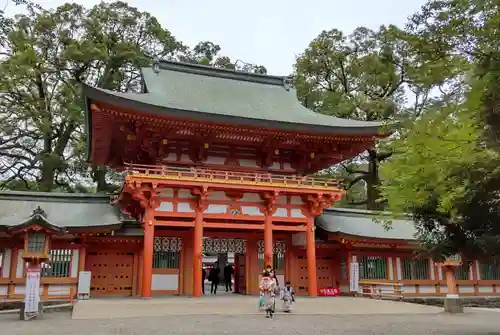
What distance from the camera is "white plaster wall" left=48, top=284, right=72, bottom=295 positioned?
17125 mm

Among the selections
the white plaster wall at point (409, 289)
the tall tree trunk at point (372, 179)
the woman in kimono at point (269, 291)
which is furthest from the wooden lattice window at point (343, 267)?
the tall tree trunk at point (372, 179)

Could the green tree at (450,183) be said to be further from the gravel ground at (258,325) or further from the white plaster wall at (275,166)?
the white plaster wall at (275,166)

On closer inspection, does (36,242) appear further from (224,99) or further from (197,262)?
(224,99)

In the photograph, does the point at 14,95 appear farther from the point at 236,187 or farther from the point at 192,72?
the point at 236,187

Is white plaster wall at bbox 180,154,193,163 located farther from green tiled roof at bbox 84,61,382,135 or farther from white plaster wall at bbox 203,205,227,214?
white plaster wall at bbox 203,205,227,214

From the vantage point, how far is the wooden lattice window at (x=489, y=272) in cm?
2308

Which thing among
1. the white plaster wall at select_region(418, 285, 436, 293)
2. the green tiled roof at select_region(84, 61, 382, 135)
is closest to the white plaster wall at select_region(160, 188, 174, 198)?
the green tiled roof at select_region(84, 61, 382, 135)

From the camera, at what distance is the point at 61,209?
19.3 m

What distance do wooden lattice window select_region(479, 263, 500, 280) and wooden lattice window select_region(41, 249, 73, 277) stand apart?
62.8ft

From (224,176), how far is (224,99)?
4.86 metres

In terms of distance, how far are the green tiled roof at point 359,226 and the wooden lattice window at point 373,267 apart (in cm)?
114

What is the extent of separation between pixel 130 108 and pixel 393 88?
23.6 metres

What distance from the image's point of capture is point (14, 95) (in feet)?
101

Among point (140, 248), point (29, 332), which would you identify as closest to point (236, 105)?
point (140, 248)
